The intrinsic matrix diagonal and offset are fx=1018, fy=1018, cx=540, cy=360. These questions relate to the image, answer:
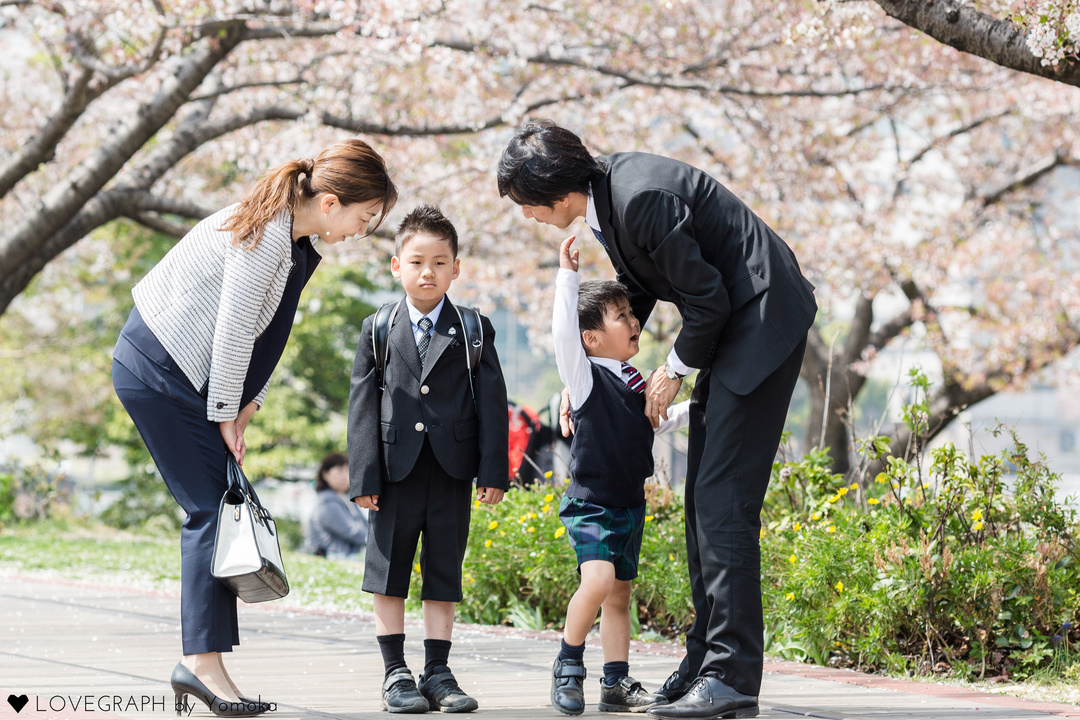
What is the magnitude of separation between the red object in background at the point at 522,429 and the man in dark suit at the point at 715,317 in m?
4.13

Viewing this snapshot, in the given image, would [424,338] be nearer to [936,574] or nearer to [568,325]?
[568,325]

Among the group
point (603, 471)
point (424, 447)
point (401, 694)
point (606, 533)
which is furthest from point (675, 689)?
point (424, 447)

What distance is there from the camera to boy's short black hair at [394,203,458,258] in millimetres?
3051

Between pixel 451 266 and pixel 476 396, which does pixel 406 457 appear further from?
pixel 451 266

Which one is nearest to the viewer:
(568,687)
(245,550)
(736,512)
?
(245,550)

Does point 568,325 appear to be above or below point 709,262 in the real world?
below

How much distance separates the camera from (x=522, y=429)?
7391 mm

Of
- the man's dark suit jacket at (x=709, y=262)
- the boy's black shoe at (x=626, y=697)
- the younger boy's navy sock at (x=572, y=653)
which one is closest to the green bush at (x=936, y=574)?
the boy's black shoe at (x=626, y=697)

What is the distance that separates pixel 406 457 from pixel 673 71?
558 centimetres

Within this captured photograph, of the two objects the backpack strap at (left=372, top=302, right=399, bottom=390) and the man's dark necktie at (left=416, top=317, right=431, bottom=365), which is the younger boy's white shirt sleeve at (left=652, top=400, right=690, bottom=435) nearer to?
the man's dark necktie at (left=416, top=317, right=431, bottom=365)

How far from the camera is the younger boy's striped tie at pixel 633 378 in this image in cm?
302

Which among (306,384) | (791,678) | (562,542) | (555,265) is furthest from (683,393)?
(306,384)

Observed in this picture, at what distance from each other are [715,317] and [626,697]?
43.6 inches

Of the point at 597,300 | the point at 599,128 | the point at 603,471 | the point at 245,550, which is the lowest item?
the point at 245,550
